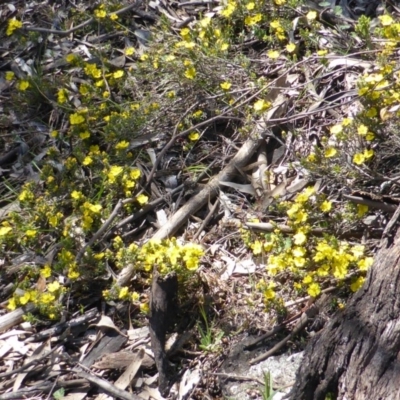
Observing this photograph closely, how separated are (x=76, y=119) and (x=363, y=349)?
2.39 meters

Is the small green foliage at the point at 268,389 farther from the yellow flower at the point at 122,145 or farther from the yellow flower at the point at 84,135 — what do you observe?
the yellow flower at the point at 84,135

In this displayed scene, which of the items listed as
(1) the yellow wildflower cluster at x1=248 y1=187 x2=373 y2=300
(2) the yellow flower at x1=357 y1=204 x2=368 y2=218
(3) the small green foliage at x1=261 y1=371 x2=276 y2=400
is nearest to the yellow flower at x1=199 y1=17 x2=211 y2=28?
(1) the yellow wildflower cluster at x1=248 y1=187 x2=373 y2=300

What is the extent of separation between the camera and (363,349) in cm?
285

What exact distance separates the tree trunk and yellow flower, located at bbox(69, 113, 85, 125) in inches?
85.3

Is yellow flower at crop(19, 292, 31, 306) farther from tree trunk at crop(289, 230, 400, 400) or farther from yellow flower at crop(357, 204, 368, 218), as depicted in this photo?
yellow flower at crop(357, 204, 368, 218)

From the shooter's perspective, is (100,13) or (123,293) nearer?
(123,293)

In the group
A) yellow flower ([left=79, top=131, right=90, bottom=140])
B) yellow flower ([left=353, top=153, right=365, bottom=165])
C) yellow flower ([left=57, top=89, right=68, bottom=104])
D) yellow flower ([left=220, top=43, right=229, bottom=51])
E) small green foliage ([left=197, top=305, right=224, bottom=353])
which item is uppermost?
yellow flower ([left=220, top=43, right=229, bottom=51])

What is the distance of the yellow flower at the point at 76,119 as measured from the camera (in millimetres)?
4409

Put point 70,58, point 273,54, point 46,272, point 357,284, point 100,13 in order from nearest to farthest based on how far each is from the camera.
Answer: point 357,284 → point 46,272 → point 273,54 → point 70,58 → point 100,13

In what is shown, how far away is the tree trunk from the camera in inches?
110

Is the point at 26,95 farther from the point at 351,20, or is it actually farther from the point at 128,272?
the point at 351,20

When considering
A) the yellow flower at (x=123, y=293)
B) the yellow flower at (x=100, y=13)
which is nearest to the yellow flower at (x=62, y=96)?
the yellow flower at (x=100, y=13)

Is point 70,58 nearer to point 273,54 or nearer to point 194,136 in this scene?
point 194,136

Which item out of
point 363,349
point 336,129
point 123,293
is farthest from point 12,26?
point 363,349
